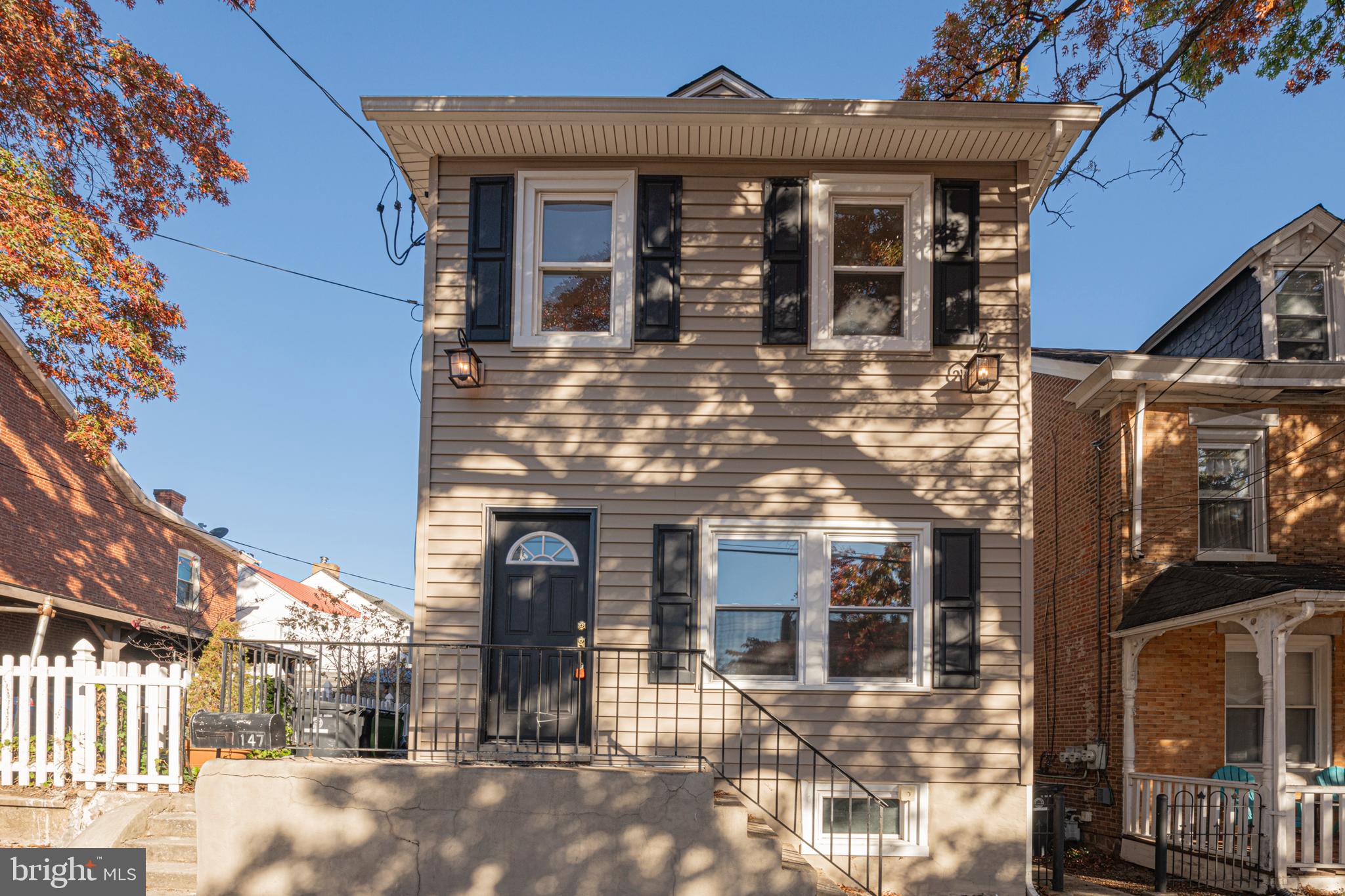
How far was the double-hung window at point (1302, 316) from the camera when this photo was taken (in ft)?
40.9

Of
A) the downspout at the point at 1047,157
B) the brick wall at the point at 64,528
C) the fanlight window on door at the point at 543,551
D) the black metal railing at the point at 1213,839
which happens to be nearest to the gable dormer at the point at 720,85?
the downspout at the point at 1047,157

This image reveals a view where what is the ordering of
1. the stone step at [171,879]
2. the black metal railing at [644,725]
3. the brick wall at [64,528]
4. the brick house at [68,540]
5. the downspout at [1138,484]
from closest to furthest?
the stone step at [171,879], the black metal railing at [644,725], the downspout at [1138,484], the brick house at [68,540], the brick wall at [64,528]

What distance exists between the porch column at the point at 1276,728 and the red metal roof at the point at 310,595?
22424 millimetres

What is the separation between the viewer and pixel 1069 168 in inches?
386

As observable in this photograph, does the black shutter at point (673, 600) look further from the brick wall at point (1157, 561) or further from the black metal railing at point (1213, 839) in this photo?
the brick wall at point (1157, 561)

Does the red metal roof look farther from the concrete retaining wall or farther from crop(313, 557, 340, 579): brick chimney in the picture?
the concrete retaining wall

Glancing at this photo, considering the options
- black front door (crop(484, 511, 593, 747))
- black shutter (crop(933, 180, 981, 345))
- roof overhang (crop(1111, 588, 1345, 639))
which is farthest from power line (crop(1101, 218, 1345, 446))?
black front door (crop(484, 511, 593, 747))

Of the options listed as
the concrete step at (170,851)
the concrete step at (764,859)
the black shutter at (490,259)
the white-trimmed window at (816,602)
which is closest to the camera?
the concrete step at (764,859)

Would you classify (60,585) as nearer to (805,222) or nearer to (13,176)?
(13,176)

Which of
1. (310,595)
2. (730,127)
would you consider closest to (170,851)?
(730,127)

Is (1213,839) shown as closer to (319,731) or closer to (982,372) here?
(982,372)

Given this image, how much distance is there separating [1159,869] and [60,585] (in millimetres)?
17344

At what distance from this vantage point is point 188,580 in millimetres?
23625

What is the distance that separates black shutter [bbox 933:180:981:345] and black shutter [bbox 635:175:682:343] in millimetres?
2189
